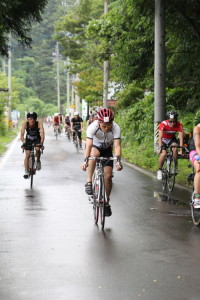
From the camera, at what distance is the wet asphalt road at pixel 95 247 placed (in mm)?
5777

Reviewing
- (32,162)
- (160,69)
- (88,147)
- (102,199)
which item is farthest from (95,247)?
(160,69)

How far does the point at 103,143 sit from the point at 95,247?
243 centimetres

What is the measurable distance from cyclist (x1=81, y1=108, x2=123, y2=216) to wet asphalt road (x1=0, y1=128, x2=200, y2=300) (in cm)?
70

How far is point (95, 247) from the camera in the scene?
768 centimetres

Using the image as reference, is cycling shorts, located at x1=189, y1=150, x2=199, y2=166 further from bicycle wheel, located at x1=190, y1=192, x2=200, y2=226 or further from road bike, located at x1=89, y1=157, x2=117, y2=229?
road bike, located at x1=89, y1=157, x2=117, y2=229

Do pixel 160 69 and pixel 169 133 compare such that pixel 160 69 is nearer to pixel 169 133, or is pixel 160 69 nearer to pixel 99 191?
pixel 169 133

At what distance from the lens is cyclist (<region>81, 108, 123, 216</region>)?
364 inches

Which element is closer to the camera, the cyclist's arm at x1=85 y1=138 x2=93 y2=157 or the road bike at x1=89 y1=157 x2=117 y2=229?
the road bike at x1=89 y1=157 x2=117 y2=229

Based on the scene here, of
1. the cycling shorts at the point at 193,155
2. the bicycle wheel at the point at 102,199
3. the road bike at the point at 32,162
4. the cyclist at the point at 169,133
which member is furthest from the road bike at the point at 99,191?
the road bike at the point at 32,162

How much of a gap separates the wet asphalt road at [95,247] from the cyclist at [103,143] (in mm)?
698

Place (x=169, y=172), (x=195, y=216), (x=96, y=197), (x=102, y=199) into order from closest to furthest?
1. (x=102, y=199)
2. (x=96, y=197)
3. (x=195, y=216)
4. (x=169, y=172)

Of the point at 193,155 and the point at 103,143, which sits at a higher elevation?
the point at 103,143

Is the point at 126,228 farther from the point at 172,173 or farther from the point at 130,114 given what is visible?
the point at 130,114

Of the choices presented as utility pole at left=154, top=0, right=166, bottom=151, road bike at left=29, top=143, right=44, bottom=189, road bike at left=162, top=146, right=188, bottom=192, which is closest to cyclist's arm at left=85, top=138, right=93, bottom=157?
road bike at left=162, top=146, right=188, bottom=192
